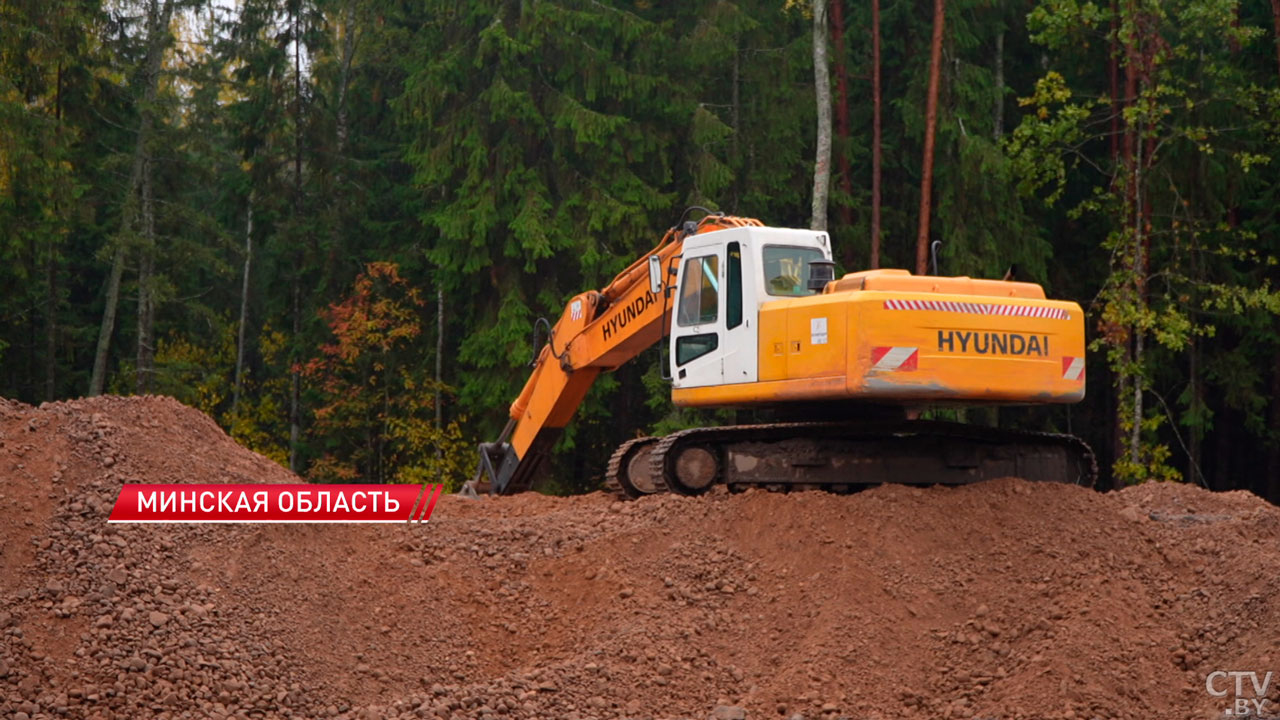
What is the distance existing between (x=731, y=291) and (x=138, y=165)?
721 inches

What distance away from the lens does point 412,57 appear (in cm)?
2758

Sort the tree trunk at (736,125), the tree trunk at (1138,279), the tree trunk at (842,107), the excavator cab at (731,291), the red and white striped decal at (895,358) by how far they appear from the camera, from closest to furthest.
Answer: the red and white striped decal at (895,358) < the excavator cab at (731,291) < the tree trunk at (1138,279) < the tree trunk at (842,107) < the tree trunk at (736,125)

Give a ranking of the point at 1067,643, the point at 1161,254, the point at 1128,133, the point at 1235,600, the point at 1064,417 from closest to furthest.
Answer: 1. the point at 1067,643
2. the point at 1235,600
3. the point at 1128,133
4. the point at 1161,254
5. the point at 1064,417

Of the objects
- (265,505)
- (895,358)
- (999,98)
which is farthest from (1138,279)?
(265,505)

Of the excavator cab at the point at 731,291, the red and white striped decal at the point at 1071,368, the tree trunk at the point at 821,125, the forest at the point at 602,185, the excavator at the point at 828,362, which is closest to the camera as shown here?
the excavator at the point at 828,362

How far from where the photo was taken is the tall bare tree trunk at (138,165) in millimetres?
25750

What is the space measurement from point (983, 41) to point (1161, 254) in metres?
5.71

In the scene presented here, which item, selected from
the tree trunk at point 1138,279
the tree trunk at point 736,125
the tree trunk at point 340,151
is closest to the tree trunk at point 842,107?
the tree trunk at point 736,125

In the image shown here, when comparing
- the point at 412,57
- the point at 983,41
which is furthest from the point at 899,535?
the point at 412,57

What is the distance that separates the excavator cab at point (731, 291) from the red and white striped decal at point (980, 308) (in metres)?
1.22

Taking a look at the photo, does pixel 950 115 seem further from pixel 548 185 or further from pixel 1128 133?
pixel 548 185

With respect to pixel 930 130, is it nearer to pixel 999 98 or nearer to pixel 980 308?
pixel 999 98

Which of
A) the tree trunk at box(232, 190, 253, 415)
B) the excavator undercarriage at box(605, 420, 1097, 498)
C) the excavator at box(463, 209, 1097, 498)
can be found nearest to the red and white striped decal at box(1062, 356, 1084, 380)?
the excavator at box(463, 209, 1097, 498)

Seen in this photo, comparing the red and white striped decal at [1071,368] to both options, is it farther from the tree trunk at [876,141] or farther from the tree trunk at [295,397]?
the tree trunk at [295,397]
